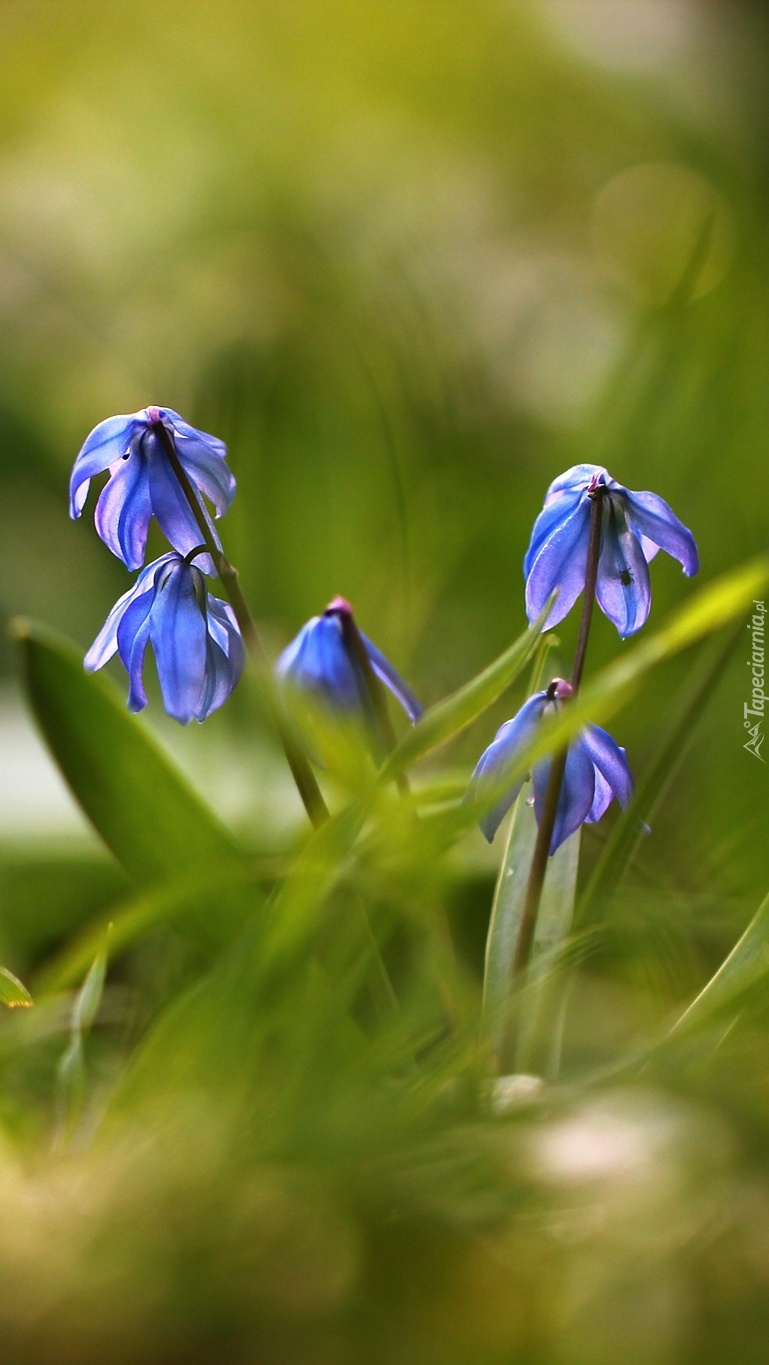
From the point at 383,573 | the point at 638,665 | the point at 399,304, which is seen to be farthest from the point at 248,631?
the point at 399,304

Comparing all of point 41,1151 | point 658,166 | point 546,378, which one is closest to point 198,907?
point 41,1151

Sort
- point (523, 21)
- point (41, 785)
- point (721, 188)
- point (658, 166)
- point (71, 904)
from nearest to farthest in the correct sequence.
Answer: point (71, 904) → point (41, 785) → point (721, 188) → point (658, 166) → point (523, 21)

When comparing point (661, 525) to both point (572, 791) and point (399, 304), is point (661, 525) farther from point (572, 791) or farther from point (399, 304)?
point (399, 304)

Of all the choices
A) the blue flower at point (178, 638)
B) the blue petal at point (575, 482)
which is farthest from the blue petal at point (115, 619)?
the blue petal at point (575, 482)

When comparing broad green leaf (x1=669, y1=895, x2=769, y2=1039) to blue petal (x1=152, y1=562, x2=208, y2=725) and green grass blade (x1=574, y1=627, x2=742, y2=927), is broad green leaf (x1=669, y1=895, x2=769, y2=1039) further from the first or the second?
blue petal (x1=152, y1=562, x2=208, y2=725)

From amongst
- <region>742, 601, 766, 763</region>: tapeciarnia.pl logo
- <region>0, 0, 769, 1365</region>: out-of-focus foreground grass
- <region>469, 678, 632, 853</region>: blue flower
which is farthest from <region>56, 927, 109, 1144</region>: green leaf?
<region>742, 601, 766, 763</region>: tapeciarnia.pl logo

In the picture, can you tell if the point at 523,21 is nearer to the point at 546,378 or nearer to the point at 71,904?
the point at 546,378
